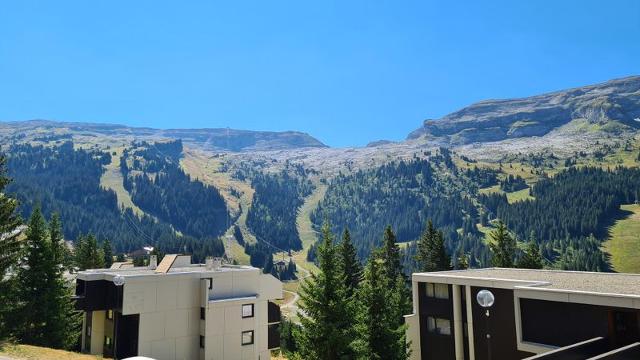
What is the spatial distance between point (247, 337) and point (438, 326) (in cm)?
2067

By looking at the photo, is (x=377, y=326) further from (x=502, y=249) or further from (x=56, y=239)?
(x=56, y=239)

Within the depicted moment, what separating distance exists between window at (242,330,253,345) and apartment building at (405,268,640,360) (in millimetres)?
17625

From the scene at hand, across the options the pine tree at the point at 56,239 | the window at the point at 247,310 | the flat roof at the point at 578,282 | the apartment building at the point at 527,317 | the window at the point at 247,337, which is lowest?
the window at the point at 247,337

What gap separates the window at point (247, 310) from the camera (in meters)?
49.7

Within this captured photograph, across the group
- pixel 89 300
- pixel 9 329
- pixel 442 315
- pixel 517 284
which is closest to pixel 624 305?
pixel 517 284

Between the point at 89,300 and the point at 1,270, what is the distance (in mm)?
9190

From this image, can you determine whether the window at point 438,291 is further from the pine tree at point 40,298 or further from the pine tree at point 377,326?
the pine tree at point 40,298

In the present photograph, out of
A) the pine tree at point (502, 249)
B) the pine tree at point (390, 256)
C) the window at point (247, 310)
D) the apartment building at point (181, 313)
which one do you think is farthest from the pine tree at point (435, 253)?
the window at point (247, 310)

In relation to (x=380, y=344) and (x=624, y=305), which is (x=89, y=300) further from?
(x=624, y=305)

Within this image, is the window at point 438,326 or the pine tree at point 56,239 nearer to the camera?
the window at point 438,326

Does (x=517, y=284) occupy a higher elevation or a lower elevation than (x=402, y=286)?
higher

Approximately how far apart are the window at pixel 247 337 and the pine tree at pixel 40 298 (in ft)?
61.5

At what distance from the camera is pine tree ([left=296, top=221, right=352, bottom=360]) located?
3152 centimetres

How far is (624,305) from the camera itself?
26.4 m
